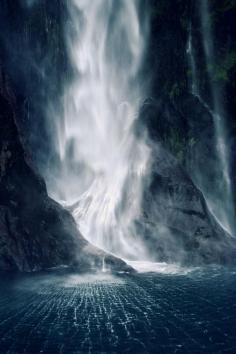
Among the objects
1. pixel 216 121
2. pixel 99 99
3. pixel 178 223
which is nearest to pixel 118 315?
pixel 178 223

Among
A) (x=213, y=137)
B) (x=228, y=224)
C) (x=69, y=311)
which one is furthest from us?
(x=213, y=137)

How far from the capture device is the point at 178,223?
131 ft

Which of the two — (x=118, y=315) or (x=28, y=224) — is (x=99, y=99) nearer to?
(x=28, y=224)

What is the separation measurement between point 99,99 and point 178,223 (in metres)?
26.2

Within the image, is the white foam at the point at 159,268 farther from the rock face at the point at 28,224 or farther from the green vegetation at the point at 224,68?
the green vegetation at the point at 224,68

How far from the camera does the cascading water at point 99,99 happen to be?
164 ft

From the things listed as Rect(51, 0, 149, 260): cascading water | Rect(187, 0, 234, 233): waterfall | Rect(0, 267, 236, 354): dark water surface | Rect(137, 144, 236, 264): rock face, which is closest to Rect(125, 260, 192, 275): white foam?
Rect(137, 144, 236, 264): rock face

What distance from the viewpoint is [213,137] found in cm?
5016

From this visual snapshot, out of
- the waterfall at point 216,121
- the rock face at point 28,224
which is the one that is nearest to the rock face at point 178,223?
the waterfall at point 216,121

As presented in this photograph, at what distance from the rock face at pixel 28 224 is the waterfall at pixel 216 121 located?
2050cm

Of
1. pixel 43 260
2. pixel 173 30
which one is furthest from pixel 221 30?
pixel 43 260

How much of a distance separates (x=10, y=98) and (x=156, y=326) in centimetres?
3050

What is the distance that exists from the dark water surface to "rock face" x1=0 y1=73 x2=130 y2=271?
4852mm

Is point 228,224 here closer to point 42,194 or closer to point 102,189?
point 102,189
